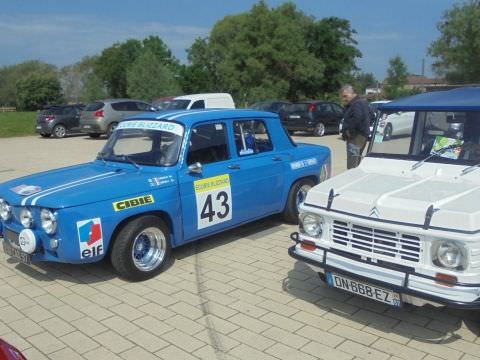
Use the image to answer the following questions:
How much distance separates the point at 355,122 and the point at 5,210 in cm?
515

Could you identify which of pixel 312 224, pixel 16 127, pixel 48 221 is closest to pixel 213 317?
pixel 312 224

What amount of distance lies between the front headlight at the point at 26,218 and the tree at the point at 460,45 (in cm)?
4408

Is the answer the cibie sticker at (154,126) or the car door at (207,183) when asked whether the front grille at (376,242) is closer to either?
the car door at (207,183)

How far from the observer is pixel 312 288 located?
5258 mm

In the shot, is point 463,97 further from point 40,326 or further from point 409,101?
point 40,326

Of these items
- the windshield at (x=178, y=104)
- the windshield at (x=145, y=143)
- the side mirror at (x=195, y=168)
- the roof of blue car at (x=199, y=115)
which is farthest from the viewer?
the windshield at (x=178, y=104)

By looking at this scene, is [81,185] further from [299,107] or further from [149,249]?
[299,107]

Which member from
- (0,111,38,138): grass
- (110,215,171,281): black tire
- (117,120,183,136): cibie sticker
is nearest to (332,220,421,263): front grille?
(110,215,171,281): black tire

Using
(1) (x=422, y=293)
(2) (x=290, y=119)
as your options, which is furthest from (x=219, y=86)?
(1) (x=422, y=293)

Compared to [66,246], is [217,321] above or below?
below

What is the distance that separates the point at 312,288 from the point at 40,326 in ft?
8.90

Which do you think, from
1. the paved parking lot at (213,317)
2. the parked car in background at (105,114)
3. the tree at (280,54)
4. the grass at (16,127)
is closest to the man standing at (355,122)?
the paved parking lot at (213,317)

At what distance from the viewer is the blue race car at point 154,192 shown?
4.98 metres

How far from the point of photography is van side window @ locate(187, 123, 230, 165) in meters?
5.94
